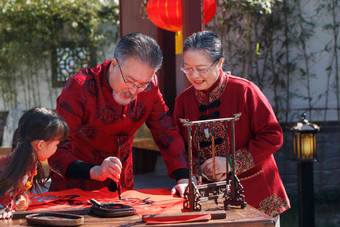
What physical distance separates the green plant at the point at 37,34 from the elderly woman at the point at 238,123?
8.09 meters

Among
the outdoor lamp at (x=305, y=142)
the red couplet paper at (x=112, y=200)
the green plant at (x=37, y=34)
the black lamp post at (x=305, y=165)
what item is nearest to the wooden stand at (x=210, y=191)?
the red couplet paper at (x=112, y=200)

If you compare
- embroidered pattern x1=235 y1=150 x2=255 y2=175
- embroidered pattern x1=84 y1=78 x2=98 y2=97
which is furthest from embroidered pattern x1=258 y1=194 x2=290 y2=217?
embroidered pattern x1=84 y1=78 x2=98 y2=97

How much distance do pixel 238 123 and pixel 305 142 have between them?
92.2 inches

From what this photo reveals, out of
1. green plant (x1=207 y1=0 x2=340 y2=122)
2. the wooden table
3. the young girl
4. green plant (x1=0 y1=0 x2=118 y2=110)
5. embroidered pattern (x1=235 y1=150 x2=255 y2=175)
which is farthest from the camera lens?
green plant (x1=0 y1=0 x2=118 y2=110)

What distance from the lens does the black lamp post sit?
4574 mm

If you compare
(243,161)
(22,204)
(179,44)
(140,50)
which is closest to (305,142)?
(179,44)

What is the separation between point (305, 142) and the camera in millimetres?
4816

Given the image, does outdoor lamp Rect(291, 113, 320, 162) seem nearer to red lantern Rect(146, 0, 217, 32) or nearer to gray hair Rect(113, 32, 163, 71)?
red lantern Rect(146, 0, 217, 32)

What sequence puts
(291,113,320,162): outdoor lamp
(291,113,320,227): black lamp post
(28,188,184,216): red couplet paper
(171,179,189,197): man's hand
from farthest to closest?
1. (291,113,320,162): outdoor lamp
2. (291,113,320,227): black lamp post
3. (171,179,189,197): man's hand
4. (28,188,184,216): red couplet paper

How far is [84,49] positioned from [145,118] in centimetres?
826

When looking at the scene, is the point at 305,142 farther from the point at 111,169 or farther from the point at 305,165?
the point at 111,169

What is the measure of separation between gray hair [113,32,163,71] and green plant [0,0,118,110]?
821 centimetres

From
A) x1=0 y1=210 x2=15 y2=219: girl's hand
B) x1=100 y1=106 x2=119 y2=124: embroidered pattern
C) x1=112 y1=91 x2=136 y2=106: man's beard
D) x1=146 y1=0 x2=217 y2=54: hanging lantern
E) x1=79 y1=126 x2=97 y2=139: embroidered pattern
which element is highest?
x1=146 y1=0 x2=217 y2=54: hanging lantern

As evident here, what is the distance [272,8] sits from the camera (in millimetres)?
7336
